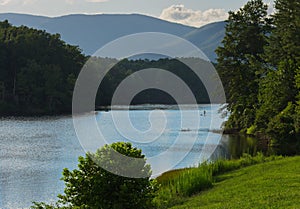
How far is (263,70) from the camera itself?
46.7 m

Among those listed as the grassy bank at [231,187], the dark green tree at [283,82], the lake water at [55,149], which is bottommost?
the lake water at [55,149]

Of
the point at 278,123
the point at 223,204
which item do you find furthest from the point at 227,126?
the point at 223,204

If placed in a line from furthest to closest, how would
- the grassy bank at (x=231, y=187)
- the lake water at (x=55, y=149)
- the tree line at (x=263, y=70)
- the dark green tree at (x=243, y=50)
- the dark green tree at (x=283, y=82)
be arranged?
the dark green tree at (x=243, y=50) → the tree line at (x=263, y=70) → the dark green tree at (x=283, y=82) → the lake water at (x=55, y=149) → the grassy bank at (x=231, y=187)

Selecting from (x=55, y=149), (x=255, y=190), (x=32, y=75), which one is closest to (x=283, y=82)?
(x=55, y=149)

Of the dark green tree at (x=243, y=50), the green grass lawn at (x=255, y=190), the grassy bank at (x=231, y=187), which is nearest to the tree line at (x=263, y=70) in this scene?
the dark green tree at (x=243, y=50)

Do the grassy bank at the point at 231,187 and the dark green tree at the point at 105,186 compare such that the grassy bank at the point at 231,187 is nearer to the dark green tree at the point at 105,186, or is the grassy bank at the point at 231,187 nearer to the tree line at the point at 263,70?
the dark green tree at the point at 105,186

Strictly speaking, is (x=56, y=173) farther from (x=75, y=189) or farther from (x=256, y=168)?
(x=75, y=189)

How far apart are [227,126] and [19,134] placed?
21.1 meters

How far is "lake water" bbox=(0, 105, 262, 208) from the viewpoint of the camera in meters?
24.4

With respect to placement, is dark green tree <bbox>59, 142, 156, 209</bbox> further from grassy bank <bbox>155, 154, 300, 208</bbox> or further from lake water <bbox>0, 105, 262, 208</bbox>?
lake water <bbox>0, 105, 262, 208</bbox>

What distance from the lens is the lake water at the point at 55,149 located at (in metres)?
24.4

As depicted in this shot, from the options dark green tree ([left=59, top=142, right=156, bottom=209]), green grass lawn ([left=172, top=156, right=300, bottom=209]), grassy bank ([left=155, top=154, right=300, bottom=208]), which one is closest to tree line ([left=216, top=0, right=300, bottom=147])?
grassy bank ([left=155, top=154, right=300, bottom=208])

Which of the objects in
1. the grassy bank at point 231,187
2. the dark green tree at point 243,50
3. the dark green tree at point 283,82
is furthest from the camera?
the dark green tree at point 243,50

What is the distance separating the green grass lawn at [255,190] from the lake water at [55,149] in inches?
310
